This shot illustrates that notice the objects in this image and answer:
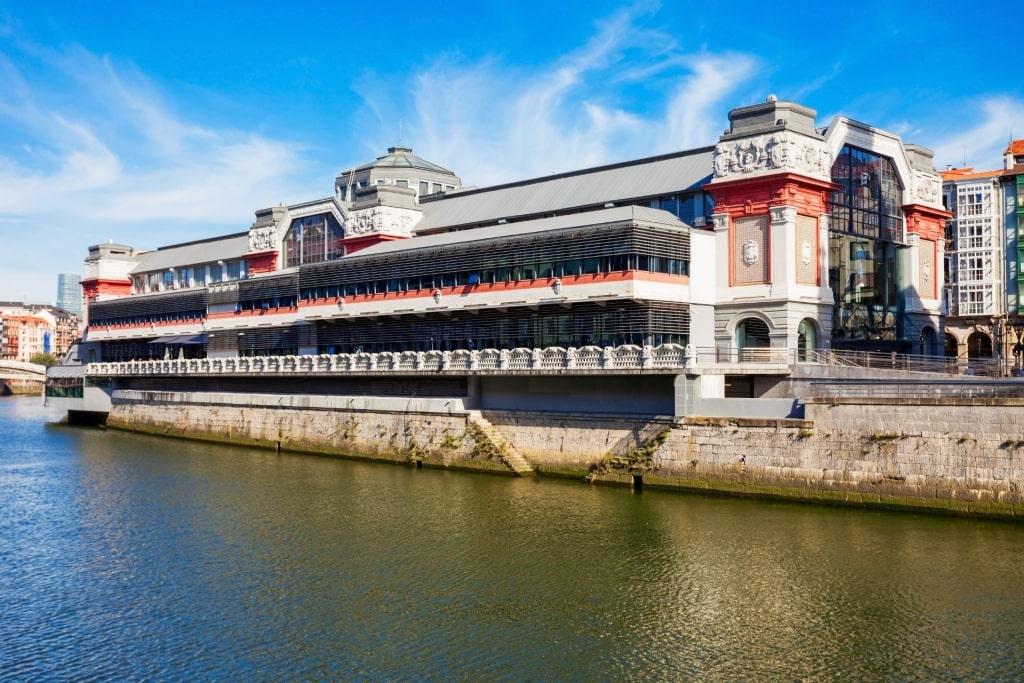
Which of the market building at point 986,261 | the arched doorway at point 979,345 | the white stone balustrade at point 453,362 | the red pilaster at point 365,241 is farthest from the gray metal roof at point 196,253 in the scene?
the arched doorway at point 979,345

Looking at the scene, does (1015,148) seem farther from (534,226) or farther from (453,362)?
(453,362)

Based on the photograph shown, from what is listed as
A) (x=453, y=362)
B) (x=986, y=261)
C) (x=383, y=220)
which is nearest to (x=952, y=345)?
(x=986, y=261)

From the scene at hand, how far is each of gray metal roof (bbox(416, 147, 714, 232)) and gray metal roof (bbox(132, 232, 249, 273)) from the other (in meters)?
27.1

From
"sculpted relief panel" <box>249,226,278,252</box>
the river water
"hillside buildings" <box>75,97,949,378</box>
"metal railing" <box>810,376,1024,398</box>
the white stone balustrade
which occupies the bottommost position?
the river water

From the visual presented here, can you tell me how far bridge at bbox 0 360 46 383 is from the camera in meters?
172

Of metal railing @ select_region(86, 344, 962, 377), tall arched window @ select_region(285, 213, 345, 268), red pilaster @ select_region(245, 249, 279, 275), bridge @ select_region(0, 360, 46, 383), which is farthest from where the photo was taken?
bridge @ select_region(0, 360, 46, 383)

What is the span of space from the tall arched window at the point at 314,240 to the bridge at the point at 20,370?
322 ft

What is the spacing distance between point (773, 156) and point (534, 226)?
53.2 ft

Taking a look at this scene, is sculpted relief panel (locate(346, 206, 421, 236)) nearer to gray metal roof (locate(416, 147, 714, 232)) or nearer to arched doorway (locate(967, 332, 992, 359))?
gray metal roof (locate(416, 147, 714, 232))

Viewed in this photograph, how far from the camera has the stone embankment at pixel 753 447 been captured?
40344 millimetres

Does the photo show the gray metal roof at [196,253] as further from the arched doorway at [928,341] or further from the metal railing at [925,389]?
the metal railing at [925,389]

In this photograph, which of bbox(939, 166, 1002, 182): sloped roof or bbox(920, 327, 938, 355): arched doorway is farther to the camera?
bbox(939, 166, 1002, 182): sloped roof

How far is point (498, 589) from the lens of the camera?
1294 inches

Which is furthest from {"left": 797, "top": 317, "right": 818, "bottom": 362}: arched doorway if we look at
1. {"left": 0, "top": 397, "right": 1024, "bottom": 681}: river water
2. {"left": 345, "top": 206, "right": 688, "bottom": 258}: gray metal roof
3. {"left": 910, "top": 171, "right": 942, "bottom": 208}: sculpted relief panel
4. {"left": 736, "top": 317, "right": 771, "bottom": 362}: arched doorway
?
{"left": 0, "top": 397, "right": 1024, "bottom": 681}: river water
